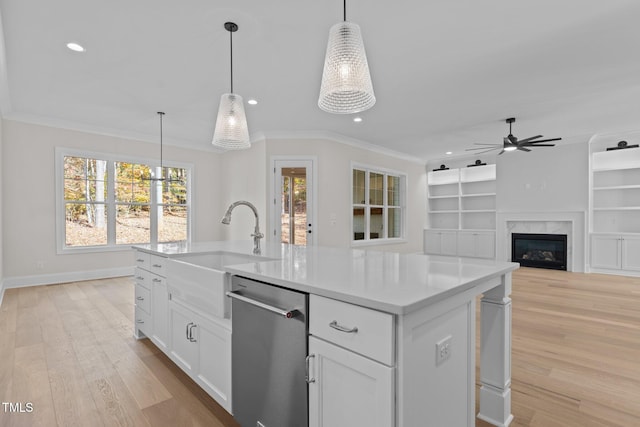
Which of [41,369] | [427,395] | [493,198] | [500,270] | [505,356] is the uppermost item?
[493,198]

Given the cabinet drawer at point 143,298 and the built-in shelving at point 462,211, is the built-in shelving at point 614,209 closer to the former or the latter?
the built-in shelving at point 462,211

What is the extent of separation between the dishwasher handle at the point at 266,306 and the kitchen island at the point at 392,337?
→ 0.09m

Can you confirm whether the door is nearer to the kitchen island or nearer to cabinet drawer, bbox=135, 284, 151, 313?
cabinet drawer, bbox=135, 284, 151, 313

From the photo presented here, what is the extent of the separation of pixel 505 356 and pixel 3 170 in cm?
649

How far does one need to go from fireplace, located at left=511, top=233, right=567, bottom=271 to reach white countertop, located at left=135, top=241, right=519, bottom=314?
6131 mm

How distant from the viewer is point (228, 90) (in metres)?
3.89

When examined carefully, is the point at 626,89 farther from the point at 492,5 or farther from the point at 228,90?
the point at 228,90

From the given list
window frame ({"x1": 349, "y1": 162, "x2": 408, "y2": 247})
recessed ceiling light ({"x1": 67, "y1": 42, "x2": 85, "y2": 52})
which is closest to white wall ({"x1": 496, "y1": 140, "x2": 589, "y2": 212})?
window frame ({"x1": 349, "y1": 162, "x2": 408, "y2": 247})

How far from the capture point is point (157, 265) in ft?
8.12

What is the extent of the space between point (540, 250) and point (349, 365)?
7.31 metres

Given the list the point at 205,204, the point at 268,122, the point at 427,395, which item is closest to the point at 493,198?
the point at 268,122

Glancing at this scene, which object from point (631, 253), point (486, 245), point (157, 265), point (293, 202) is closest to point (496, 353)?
point (157, 265)

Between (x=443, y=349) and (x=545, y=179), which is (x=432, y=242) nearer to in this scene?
(x=545, y=179)

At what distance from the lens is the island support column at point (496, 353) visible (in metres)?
1.65
